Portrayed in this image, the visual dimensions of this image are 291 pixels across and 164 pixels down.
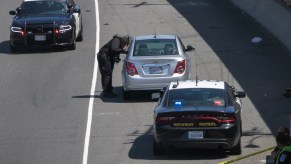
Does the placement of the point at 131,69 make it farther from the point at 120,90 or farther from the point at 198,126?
the point at 198,126

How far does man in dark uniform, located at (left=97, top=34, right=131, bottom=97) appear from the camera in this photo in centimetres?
2375

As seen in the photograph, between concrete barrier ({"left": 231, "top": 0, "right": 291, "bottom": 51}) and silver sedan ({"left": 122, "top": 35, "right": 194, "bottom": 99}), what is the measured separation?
7.27 m

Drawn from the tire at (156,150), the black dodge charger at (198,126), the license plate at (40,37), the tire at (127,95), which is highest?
the black dodge charger at (198,126)

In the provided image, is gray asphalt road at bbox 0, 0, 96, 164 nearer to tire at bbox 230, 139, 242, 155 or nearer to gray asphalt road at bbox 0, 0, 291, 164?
gray asphalt road at bbox 0, 0, 291, 164

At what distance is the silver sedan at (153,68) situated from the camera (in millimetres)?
22953

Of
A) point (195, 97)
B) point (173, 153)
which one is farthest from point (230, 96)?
point (173, 153)

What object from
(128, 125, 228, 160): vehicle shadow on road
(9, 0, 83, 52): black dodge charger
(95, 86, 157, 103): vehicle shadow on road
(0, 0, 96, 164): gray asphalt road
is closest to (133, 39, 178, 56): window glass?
(95, 86, 157, 103): vehicle shadow on road

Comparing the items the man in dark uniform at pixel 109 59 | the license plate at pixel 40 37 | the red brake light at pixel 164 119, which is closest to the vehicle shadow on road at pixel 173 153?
the red brake light at pixel 164 119

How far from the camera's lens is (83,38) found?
109 feet

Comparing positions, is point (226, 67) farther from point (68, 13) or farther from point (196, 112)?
point (196, 112)

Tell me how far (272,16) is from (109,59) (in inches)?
395

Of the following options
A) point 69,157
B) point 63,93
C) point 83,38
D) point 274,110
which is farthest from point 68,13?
point 69,157

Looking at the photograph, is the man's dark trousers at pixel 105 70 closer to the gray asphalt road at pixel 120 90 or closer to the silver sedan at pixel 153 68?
the gray asphalt road at pixel 120 90

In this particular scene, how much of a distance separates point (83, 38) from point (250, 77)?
9071 millimetres
